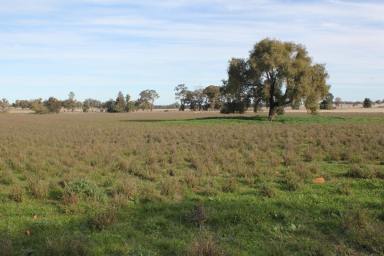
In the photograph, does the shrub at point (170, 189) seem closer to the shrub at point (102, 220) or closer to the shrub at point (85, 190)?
the shrub at point (85, 190)

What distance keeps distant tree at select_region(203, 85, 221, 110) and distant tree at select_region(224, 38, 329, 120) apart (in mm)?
81370

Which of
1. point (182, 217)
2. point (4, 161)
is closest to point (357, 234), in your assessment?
point (182, 217)

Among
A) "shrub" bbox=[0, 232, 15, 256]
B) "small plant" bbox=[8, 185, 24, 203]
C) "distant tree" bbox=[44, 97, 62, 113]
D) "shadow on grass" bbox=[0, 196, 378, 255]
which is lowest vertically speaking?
"shadow on grass" bbox=[0, 196, 378, 255]

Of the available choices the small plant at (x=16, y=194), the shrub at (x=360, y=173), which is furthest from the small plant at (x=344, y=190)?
the small plant at (x=16, y=194)

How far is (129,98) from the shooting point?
165m

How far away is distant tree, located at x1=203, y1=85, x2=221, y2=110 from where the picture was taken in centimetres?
14494

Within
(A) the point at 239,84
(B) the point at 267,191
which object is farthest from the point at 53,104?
(B) the point at 267,191

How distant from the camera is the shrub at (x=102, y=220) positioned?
8.69m

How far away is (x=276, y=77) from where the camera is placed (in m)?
59.0

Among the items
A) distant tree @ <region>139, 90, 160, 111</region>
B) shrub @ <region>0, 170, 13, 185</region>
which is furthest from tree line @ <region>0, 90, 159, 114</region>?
shrub @ <region>0, 170, 13, 185</region>

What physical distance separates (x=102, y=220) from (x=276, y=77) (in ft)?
171

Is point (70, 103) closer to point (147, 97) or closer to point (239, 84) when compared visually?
point (147, 97)

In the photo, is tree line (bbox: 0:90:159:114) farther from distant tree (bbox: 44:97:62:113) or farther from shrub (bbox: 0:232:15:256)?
shrub (bbox: 0:232:15:256)

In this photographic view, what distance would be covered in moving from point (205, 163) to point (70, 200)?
694 centimetres
